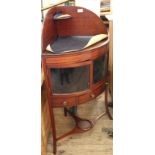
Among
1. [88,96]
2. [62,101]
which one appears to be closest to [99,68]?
[88,96]

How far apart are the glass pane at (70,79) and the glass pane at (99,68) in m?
0.09

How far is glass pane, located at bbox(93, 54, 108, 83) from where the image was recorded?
69.9 inches

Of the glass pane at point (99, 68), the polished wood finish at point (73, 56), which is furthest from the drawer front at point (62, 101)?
the glass pane at point (99, 68)

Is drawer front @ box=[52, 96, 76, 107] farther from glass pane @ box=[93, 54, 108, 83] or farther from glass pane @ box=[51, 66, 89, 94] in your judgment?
glass pane @ box=[93, 54, 108, 83]

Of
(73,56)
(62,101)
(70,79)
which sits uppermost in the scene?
(73,56)

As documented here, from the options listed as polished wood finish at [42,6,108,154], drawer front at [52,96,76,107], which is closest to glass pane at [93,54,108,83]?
polished wood finish at [42,6,108,154]

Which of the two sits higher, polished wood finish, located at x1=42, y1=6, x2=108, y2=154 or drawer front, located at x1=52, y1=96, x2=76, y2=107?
polished wood finish, located at x1=42, y1=6, x2=108, y2=154

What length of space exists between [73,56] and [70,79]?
0.16m

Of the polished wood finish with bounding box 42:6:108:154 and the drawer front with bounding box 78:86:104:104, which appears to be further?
the drawer front with bounding box 78:86:104:104

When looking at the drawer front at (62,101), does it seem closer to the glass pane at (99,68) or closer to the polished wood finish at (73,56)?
the polished wood finish at (73,56)

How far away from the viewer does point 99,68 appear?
1.84 m

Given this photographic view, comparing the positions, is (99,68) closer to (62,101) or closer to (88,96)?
(88,96)

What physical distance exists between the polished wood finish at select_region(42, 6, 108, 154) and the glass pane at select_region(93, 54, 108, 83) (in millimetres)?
35
